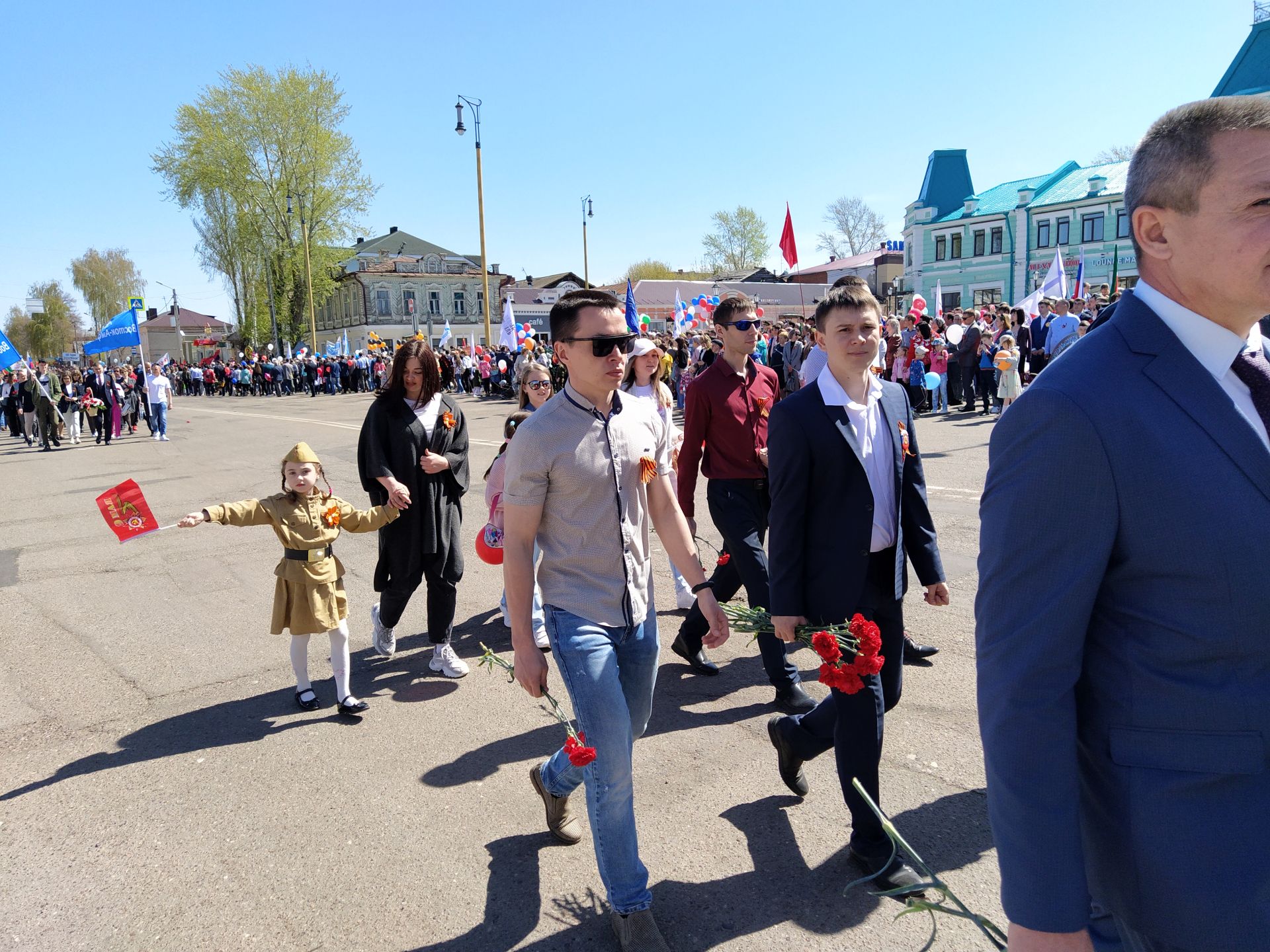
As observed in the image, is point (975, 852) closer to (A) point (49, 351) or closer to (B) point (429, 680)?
(B) point (429, 680)

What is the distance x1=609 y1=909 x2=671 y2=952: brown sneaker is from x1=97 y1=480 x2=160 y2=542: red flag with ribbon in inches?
128

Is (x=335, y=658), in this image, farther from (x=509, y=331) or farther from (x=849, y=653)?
(x=509, y=331)

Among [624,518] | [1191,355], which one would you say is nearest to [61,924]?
[624,518]

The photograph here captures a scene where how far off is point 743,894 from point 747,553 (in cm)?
195

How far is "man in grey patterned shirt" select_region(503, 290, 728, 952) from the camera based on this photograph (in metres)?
2.70

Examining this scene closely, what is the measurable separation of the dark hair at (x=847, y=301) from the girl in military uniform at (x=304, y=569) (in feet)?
9.02

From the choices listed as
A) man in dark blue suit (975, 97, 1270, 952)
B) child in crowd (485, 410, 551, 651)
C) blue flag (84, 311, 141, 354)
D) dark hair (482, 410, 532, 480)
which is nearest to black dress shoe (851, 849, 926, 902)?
man in dark blue suit (975, 97, 1270, 952)

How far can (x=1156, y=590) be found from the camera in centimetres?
133

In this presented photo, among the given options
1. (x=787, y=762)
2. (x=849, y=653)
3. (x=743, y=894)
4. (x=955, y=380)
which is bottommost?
(x=743, y=894)

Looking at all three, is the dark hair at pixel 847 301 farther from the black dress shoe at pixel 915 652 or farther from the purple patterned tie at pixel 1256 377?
the black dress shoe at pixel 915 652

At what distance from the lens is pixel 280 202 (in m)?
51.0

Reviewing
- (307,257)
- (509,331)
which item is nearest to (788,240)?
(509,331)

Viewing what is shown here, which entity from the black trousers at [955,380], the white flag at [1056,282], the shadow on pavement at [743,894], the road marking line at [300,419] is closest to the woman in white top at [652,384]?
the shadow on pavement at [743,894]

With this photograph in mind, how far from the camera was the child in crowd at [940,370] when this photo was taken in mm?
17156
